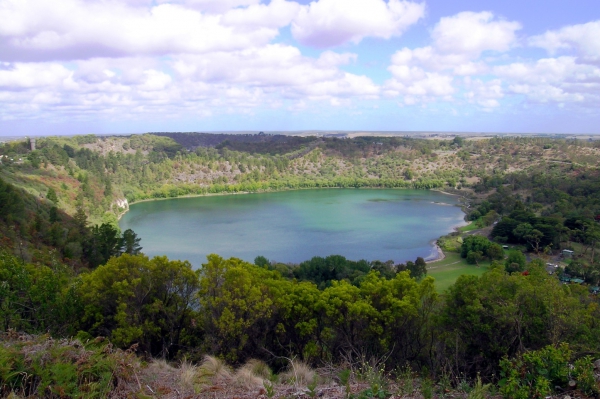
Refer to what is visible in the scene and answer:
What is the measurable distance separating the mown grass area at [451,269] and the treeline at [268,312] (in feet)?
45.1

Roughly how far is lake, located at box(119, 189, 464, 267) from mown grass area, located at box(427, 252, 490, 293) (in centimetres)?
186

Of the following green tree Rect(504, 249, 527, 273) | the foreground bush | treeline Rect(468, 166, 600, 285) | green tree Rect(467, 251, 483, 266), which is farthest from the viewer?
treeline Rect(468, 166, 600, 285)

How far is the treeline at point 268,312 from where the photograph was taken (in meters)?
6.79

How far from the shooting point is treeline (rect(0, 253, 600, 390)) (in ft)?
22.3

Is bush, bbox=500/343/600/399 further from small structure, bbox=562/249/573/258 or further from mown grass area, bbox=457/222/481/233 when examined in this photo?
mown grass area, bbox=457/222/481/233

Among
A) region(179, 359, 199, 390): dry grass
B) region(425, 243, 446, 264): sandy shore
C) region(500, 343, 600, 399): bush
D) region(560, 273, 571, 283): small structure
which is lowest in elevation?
region(425, 243, 446, 264): sandy shore

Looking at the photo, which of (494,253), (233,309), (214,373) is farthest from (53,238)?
(494,253)

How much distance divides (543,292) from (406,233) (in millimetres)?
27792

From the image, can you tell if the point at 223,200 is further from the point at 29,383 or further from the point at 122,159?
the point at 29,383

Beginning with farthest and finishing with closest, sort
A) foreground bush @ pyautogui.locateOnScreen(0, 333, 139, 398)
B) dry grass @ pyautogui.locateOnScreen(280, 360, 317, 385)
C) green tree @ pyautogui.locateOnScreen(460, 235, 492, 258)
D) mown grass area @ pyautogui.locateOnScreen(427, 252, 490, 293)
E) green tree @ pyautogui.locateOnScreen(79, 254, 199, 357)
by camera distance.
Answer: green tree @ pyautogui.locateOnScreen(460, 235, 492, 258) → mown grass area @ pyautogui.locateOnScreen(427, 252, 490, 293) → green tree @ pyautogui.locateOnScreen(79, 254, 199, 357) → dry grass @ pyautogui.locateOnScreen(280, 360, 317, 385) → foreground bush @ pyautogui.locateOnScreen(0, 333, 139, 398)

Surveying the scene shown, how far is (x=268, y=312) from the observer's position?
301 inches

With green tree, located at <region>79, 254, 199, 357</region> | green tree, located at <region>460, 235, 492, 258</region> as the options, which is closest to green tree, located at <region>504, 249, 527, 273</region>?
green tree, located at <region>460, 235, 492, 258</region>

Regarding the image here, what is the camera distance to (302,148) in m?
85.0

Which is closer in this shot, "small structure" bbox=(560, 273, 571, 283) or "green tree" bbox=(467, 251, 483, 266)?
"small structure" bbox=(560, 273, 571, 283)
